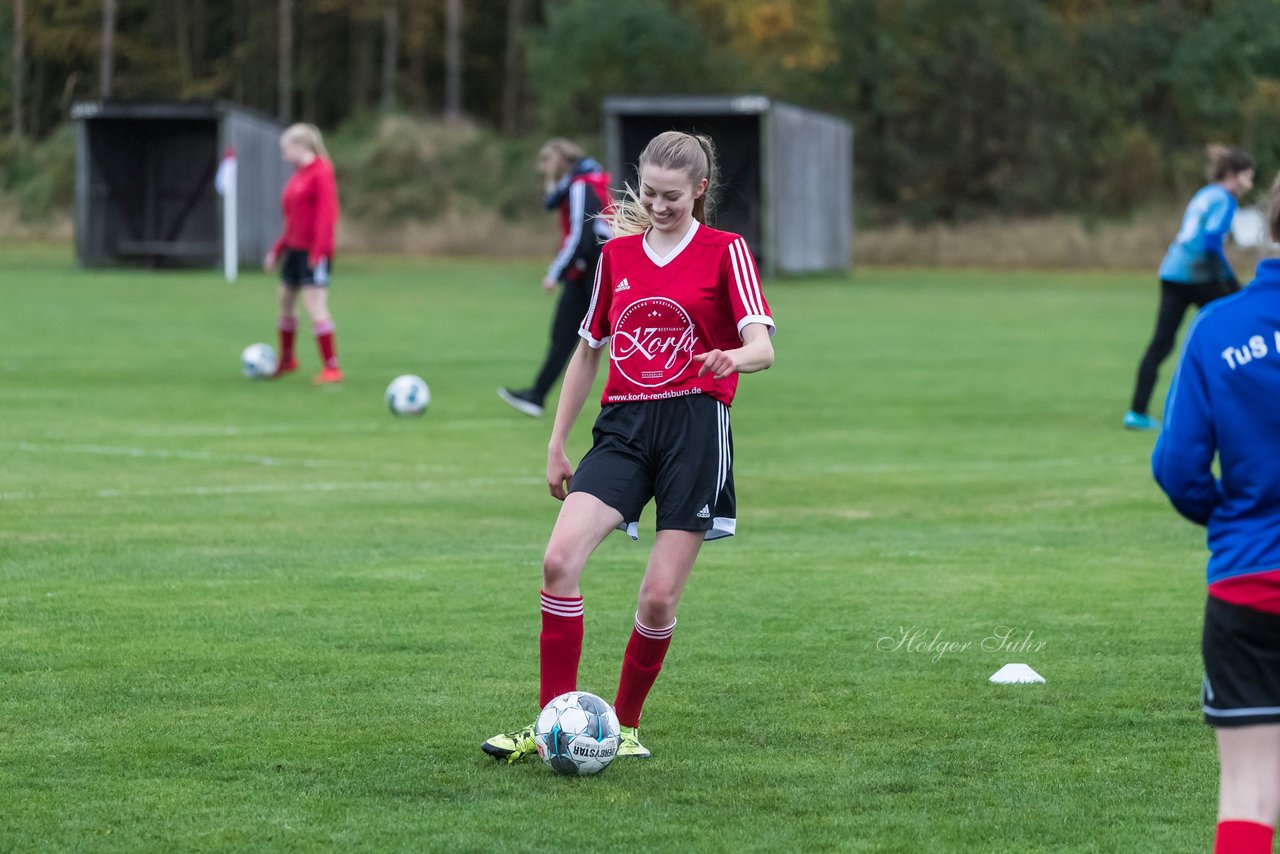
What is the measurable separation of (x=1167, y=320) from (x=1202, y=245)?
2.18 ft

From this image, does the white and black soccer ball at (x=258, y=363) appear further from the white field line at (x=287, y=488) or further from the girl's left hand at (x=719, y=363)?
the girl's left hand at (x=719, y=363)

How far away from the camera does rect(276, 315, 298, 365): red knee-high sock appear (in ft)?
57.3

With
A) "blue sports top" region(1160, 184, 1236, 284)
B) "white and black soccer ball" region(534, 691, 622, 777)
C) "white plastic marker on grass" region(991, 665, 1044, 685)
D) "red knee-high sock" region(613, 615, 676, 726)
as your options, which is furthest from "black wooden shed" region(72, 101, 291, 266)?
"white and black soccer ball" region(534, 691, 622, 777)

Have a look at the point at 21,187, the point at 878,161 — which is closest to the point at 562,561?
the point at 878,161

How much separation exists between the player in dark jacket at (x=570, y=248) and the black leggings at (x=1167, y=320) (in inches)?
165

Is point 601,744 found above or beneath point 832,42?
beneath

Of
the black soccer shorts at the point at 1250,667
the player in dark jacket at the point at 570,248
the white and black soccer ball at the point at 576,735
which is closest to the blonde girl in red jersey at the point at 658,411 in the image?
the white and black soccer ball at the point at 576,735

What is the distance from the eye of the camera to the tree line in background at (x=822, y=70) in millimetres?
55156

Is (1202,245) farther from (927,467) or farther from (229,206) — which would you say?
(229,206)

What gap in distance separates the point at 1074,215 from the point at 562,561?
49.7 meters

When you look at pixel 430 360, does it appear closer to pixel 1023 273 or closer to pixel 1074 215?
pixel 1023 273

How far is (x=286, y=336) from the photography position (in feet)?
57.9

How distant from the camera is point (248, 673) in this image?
652 centimetres

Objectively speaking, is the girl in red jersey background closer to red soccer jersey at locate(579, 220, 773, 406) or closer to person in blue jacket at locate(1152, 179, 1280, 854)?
red soccer jersey at locate(579, 220, 773, 406)
